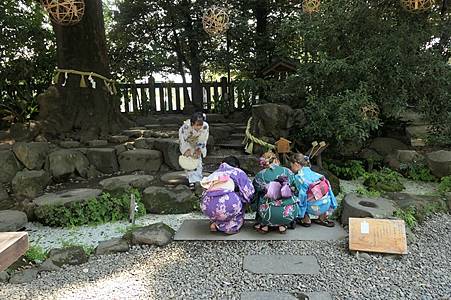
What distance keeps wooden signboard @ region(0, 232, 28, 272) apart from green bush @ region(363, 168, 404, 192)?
15.9ft

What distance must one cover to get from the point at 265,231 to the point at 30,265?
243 centimetres

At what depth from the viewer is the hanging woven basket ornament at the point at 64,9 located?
5555mm

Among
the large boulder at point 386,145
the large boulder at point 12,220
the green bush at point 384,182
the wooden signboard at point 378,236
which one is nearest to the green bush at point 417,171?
the green bush at point 384,182

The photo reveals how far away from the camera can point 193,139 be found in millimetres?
5246

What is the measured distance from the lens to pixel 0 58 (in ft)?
27.5

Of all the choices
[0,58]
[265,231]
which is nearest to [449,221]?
[265,231]

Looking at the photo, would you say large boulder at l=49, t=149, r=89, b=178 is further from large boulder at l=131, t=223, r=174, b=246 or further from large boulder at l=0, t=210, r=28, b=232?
large boulder at l=131, t=223, r=174, b=246

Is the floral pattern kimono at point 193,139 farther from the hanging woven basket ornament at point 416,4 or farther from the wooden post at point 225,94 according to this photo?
the wooden post at point 225,94

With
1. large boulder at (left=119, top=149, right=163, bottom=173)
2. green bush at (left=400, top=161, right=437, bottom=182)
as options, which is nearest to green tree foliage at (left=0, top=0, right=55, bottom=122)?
large boulder at (left=119, top=149, right=163, bottom=173)

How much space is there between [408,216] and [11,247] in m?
4.07

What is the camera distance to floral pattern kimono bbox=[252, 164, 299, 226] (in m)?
3.94

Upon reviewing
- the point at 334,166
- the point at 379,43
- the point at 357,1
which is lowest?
the point at 334,166

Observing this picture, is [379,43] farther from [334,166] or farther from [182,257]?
[182,257]

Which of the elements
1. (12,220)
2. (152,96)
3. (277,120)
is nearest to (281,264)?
(12,220)
